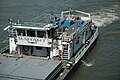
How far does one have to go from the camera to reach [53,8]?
4338 centimetres

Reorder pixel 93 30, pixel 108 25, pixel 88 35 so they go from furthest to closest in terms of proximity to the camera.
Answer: pixel 108 25
pixel 93 30
pixel 88 35

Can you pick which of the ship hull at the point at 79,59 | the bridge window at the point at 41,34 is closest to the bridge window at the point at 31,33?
the bridge window at the point at 41,34

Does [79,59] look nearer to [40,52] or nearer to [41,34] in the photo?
[40,52]

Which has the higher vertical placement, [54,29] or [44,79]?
[54,29]

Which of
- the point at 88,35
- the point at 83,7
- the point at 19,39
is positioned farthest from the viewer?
the point at 83,7

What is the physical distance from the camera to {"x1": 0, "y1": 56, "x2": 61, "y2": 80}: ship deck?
17.8 metres

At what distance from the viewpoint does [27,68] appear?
18.8 meters

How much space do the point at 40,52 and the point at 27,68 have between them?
3383 millimetres

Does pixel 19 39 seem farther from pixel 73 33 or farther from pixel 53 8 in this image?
pixel 53 8

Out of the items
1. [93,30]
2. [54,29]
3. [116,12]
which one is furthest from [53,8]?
[54,29]

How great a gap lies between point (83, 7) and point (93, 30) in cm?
1391

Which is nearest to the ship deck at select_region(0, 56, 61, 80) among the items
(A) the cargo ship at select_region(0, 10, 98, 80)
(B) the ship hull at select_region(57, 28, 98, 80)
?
(A) the cargo ship at select_region(0, 10, 98, 80)

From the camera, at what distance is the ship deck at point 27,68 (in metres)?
17.8

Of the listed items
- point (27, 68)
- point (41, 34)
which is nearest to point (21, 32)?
→ point (41, 34)
